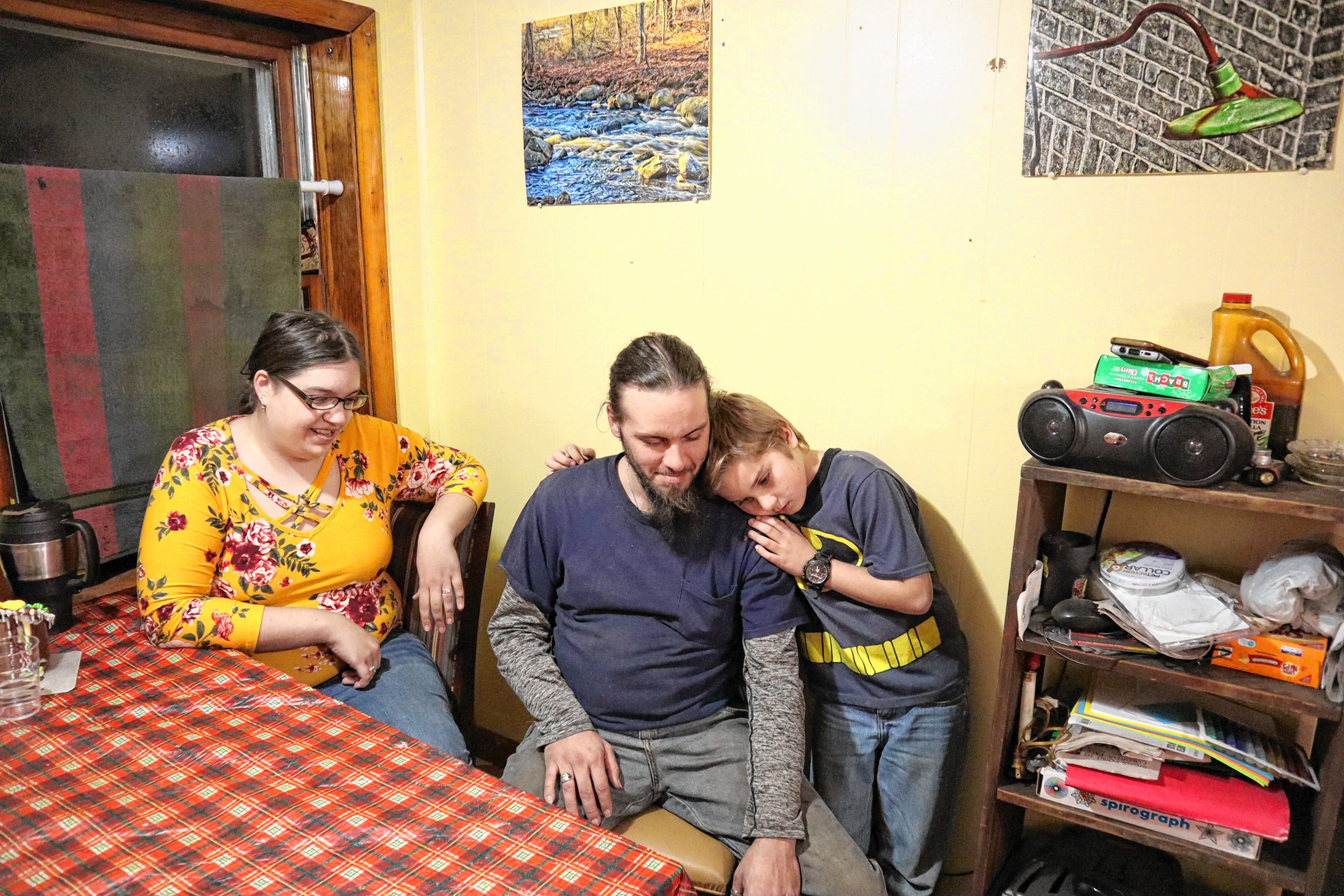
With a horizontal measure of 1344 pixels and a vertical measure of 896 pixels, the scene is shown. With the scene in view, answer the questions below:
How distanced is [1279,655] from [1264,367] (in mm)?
467

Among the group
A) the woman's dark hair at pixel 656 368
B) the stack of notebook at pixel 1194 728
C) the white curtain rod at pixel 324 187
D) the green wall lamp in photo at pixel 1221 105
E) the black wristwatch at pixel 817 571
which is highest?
the green wall lamp in photo at pixel 1221 105

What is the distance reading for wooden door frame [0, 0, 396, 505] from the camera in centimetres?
212

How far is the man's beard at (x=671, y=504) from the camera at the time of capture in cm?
156

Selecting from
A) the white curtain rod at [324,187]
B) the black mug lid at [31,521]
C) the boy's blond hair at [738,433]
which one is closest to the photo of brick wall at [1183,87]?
the boy's blond hair at [738,433]

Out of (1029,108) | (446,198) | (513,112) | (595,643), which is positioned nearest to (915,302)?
(1029,108)

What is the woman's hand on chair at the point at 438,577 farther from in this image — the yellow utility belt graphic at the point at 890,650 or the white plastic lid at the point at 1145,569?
the white plastic lid at the point at 1145,569

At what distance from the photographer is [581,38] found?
2.09 m

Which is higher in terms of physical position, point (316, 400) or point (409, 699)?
point (316, 400)

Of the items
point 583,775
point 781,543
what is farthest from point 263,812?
point 781,543

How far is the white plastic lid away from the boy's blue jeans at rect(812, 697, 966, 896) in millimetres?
387

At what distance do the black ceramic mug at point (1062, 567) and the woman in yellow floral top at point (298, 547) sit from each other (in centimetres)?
113

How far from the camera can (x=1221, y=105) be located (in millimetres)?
1486

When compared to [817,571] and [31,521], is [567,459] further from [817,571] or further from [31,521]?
[31,521]

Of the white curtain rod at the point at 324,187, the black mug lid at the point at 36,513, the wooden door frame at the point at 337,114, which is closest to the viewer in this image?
the black mug lid at the point at 36,513
